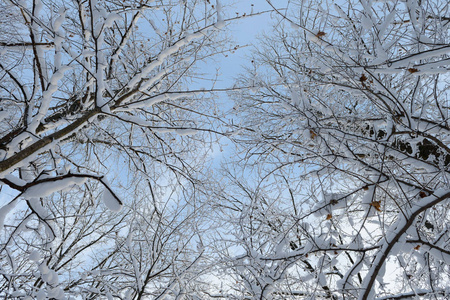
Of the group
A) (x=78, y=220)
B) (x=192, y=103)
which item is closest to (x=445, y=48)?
(x=192, y=103)

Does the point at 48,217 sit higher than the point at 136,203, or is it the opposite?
the point at 136,203

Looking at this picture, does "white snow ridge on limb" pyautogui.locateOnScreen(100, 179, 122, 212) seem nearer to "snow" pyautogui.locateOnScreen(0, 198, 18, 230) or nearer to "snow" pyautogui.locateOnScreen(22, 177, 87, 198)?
"snow" pyautogui.locateOnScreen(22, 177, 87, 198)

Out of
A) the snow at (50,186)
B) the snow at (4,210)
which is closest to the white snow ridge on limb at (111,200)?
the snow at (50,186)

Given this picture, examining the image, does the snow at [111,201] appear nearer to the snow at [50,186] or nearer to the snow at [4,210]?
the snow at [50,186]

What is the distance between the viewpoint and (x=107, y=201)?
1.44 m

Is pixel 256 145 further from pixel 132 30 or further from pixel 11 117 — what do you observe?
pixel 11 117

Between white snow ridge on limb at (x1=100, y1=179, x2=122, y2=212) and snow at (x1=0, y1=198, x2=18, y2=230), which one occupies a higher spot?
white snow ridge on limb at (x1=100, y1=179, x2=122, y2=212)

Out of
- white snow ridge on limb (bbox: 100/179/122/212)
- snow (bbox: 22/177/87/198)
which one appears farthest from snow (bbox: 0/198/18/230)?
white snow ridge on limb (bbox: 100/179/122/212)

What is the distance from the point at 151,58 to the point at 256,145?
200 cm

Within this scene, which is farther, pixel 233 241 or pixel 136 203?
pixel 136 203

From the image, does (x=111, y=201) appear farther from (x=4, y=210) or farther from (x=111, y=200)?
(x=4, y=210)

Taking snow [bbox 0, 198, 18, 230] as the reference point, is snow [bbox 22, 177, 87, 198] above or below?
above

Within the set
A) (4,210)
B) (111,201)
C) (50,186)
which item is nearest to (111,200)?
(111,201)

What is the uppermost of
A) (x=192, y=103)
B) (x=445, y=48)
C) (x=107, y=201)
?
(x=192, y=103)
